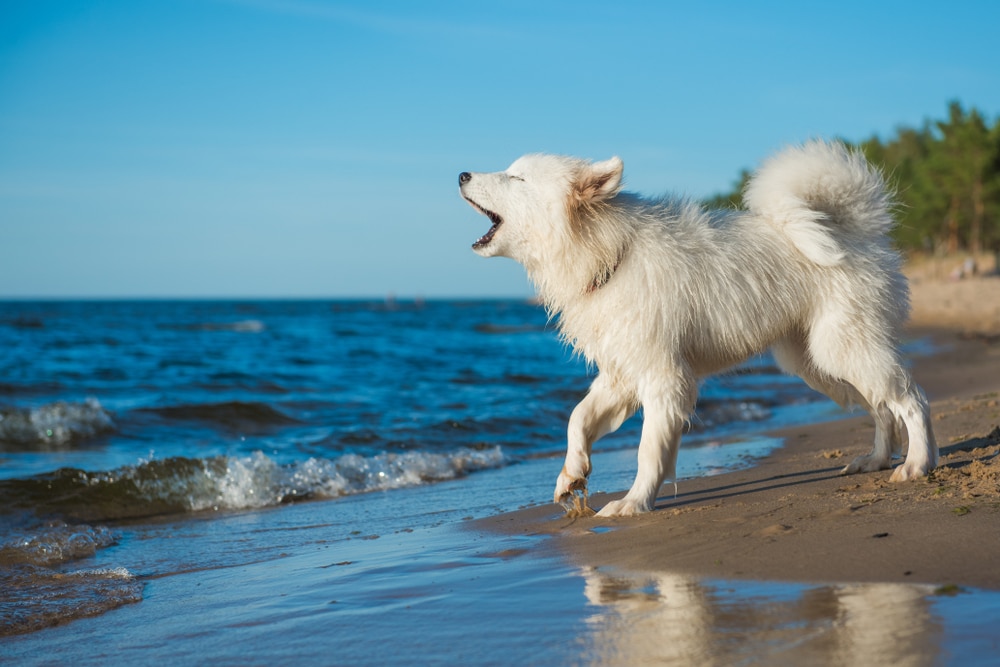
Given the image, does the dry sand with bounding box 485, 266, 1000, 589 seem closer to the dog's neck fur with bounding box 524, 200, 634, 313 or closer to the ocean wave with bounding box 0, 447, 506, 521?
the dog's neck fur with bounding box 524, 200, 634, 313

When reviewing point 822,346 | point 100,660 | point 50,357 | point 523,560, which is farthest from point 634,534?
point 50,357

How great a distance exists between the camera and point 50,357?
2005 centimetres

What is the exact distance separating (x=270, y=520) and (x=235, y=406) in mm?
5422

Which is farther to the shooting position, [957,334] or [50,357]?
[957,334]

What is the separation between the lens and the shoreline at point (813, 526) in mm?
3434

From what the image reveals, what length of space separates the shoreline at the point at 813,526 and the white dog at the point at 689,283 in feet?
1.04

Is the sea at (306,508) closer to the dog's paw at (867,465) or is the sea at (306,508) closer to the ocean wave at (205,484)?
the ocean wave at (205,484)

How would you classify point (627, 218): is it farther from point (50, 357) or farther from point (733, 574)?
point (50, 357)

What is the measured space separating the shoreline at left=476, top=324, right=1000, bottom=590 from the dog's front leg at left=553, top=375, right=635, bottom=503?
0.22m

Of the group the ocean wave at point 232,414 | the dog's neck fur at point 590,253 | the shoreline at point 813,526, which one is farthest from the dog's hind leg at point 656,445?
the ocean wave at point 232,414

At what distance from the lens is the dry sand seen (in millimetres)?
3441

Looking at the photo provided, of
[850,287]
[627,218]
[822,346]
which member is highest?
[627,218]

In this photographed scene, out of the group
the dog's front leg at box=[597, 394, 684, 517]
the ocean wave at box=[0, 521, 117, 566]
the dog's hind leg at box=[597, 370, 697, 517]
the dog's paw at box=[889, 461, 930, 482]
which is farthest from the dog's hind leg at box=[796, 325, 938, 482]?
the ocean wave at box=[0, 521, 117, 566]

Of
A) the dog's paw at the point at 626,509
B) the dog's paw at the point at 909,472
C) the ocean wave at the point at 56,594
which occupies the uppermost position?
the dog's paw at the point at 909,472
